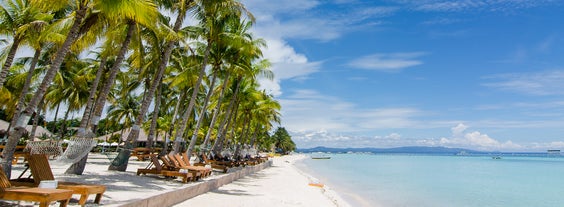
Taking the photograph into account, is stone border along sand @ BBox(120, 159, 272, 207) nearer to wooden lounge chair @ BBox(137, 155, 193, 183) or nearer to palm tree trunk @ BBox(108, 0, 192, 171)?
wooden lounge chair @ BBox(137, 155, 193, 183)

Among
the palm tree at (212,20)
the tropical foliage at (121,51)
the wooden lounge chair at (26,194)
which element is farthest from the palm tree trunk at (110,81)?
the wooden lounge chair at (26,194)

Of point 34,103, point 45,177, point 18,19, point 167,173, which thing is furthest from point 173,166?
point 18,19

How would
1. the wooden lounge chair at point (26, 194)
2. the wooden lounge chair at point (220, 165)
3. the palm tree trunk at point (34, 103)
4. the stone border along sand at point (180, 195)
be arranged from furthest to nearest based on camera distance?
the wooden lounge chair at point (220, 165) < the palm tree trunk at point (34, 103) < the stone border along sand at point (180, 195) < the wooden lounge chair at point (26, 194)

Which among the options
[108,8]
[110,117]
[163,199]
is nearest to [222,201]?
[163,199]

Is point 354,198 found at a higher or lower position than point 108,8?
lower

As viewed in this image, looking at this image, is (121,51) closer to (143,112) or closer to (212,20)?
(143,112)

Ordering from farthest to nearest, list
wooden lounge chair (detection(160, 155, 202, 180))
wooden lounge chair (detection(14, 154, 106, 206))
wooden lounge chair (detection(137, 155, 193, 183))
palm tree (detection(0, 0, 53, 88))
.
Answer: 1. palm tree (detection(0, 0, 53, 88))
2. wooden lounge chair (detection(160, 155, 202, 180))
3. wooden lounge chair (detection(137, 155, 193, 183))
4. wooden lounge chair (detection(14, 154, 106, 206))

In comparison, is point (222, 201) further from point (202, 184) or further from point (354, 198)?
point (354, 198)

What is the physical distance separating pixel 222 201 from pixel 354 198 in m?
8.67

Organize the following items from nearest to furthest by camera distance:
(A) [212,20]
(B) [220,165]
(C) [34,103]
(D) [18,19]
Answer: (C) [34,103], (D) [18,19], (A) [212,20], (B) [220,165]

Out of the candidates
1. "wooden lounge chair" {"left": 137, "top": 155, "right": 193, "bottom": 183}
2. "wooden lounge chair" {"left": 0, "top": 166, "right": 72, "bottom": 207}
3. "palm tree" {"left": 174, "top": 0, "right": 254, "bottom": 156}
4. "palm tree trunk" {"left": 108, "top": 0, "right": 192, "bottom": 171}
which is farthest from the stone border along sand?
"palm tree" {"left": 174, "top": 0, "right": 254, "bottom": 156}

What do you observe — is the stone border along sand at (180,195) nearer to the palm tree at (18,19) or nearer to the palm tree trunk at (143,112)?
the palm tree trunk at (143,112)

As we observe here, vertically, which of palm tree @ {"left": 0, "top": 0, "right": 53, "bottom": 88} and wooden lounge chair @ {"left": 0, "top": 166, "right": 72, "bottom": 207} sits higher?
palm tree @ {"left": 0, "top": 0, "right": 53, "bottom": 88}

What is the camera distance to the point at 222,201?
28.9 feet
